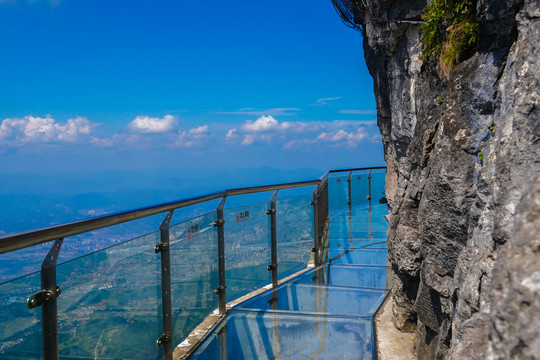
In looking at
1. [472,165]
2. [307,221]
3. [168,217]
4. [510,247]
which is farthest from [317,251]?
[510,247]

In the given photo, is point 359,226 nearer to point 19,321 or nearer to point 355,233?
point 355,233

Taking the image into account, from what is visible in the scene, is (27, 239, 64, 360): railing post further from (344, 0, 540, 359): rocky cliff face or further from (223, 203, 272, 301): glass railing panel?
(223, 203, 272, 301): glass railing panel

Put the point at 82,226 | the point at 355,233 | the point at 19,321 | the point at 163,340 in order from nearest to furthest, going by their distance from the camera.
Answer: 1. the point at 19,321
2. the point at 82,226
3. the point at 163,340
4. the point at 355,233

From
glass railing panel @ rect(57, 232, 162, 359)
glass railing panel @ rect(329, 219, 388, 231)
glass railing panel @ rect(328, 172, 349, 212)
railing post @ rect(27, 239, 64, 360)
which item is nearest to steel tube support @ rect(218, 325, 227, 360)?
glass railing panel @ rect(57, 232, 162, 359)

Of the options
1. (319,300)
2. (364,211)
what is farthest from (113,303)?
(364,211)

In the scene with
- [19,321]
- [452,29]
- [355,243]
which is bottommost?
[355,243]

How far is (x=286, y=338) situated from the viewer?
399cm

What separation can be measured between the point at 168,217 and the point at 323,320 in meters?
1.92

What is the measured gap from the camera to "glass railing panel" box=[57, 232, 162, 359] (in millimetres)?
2264

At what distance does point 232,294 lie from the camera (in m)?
4.50

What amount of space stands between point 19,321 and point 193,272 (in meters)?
1.76

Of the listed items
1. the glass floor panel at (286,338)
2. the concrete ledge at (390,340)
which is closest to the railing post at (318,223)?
the concrete ledge at (390,340)

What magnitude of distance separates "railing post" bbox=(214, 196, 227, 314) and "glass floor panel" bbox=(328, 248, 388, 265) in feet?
8.15

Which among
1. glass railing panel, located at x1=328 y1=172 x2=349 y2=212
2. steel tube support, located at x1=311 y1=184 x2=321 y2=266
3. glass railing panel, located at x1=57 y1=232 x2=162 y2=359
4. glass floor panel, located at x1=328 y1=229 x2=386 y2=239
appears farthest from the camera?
glass railing panel, located at x1=328 y1=172 x2=349 y2=212
